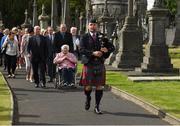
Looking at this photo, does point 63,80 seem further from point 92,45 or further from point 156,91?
point 92,45

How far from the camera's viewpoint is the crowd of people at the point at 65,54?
13.1 m

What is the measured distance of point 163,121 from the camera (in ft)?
39.3

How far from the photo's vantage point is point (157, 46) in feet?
77.0

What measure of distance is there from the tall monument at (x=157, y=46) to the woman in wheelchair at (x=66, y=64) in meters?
5.26

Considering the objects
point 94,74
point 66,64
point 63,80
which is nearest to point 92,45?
point 94,74

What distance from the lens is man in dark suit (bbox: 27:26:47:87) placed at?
19406 millimetres

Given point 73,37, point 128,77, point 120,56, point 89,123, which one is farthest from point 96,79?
point 120,56

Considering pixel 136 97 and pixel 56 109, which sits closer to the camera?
pixel 56 109

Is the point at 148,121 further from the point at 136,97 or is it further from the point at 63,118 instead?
the point at 136,97

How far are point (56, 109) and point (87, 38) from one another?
6.14 ft

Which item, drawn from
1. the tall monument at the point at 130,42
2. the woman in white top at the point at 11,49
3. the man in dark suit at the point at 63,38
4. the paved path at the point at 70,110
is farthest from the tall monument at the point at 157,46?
the paved path at the point at 70,110

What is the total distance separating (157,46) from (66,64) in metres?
6.09

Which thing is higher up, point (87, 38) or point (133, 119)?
point (87, 38)

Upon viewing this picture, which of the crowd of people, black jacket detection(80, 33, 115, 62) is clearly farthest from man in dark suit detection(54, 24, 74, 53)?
black jacket detection(80, 33, 115, 62)
